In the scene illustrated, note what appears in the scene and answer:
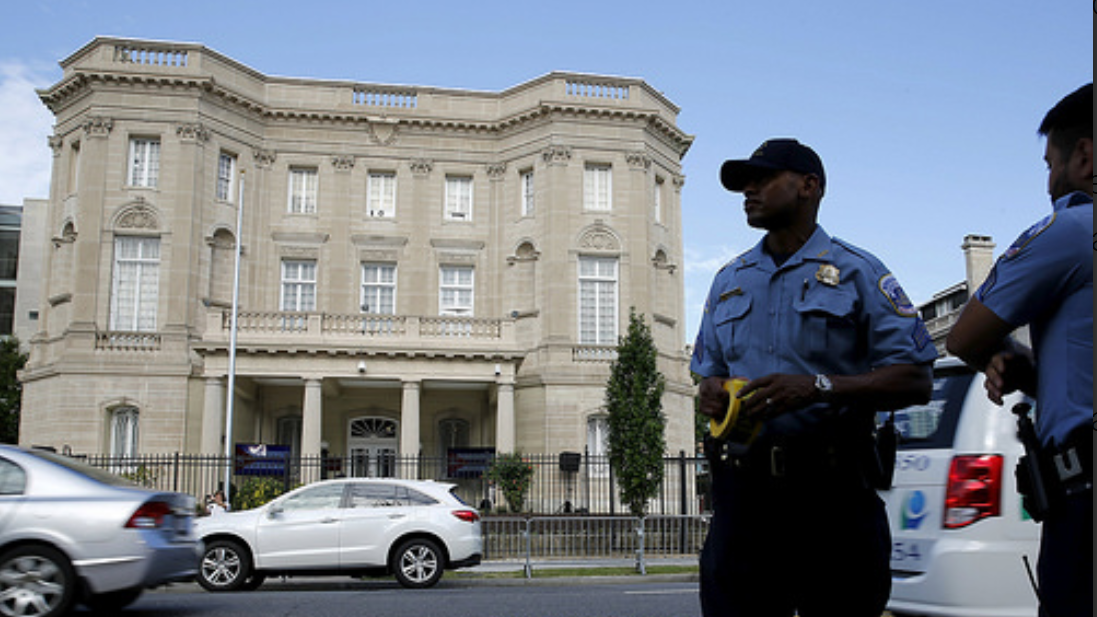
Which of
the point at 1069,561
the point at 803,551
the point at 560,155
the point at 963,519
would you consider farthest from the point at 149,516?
the point at 560,155

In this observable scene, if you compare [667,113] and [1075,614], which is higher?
[667,113]

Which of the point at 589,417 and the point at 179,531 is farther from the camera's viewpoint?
the point at 589,417

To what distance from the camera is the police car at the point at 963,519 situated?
19.4 feet

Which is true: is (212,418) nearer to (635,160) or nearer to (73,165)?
(73,165)

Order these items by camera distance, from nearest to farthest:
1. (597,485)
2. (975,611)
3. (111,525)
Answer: (975,611), (111,525), (597,485)

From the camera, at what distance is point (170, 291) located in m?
33.8

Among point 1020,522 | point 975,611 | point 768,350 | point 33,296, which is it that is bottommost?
point 975,611

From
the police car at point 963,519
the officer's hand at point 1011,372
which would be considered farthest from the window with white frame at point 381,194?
the officer's hand at point 1011,372

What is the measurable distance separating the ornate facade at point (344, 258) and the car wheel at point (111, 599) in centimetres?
2343

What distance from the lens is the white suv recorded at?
1423cm

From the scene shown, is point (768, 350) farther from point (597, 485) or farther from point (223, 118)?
point (223, 118)

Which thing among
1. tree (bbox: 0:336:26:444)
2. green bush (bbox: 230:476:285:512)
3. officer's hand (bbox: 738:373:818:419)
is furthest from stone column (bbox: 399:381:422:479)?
officer's hand (bbox: 738:373:818:419)

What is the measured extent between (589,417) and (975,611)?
1140 inches

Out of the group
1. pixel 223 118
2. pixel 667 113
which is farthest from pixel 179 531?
pixel 667 113
